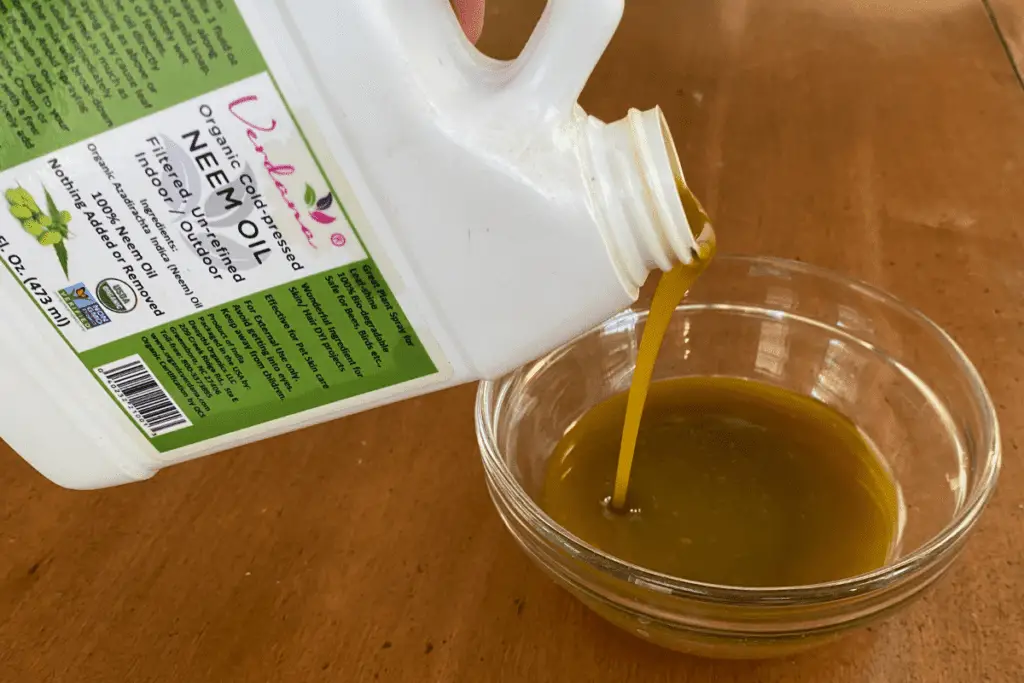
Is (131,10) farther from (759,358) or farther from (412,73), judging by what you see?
(759,358)

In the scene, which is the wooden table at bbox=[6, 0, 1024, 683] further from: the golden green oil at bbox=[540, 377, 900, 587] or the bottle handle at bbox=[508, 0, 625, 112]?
the bottle handle at bbox=[508, 0, 625, 112]

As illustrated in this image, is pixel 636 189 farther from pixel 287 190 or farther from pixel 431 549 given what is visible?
pixel 431 549

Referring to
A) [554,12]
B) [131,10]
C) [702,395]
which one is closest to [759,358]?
[702,395]

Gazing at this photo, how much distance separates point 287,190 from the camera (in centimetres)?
37

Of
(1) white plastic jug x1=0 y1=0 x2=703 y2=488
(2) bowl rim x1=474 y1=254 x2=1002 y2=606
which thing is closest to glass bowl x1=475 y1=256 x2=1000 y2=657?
(2) bowl rim x1=474 y1=254 x2=1002 y2=606

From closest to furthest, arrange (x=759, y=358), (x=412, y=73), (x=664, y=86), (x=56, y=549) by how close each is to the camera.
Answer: (x=412, y=73) < (x=56, y=549) < (x=759, y=358) < (x=664, y=86)

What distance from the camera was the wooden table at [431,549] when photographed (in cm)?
47

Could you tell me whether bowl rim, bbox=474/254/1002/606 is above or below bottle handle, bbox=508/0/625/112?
below

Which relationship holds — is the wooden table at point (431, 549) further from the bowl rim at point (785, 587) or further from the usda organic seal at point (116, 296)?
the usda organic seal at point (116, 296)

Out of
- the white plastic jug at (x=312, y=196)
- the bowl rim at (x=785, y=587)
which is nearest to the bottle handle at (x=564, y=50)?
the white plastic jug at (x=312, y=196)

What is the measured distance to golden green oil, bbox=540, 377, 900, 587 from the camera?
495 millimetres

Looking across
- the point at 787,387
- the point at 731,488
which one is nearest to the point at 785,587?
the point at 731,488

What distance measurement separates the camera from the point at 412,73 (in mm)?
339

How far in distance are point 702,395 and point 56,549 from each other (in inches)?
17.3
